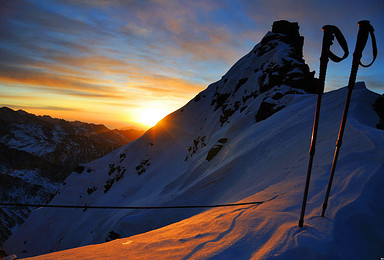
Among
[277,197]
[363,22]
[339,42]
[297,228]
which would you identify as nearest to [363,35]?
[363,22]

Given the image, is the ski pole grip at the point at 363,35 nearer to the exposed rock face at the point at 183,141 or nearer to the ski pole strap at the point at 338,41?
the ski pole strap at the point at 338,41

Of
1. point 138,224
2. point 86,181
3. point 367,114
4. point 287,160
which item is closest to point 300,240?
point 287,160

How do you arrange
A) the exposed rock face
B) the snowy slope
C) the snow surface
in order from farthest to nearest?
the exposed rock face, the snowy slope, the snow surface

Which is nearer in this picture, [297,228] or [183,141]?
[297,228]

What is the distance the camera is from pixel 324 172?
17.6 feet

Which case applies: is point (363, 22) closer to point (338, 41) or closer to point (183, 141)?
point (338, 41)

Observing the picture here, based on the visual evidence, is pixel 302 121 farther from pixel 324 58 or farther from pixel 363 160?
pixel 324 58

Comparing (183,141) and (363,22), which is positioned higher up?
(363,22)

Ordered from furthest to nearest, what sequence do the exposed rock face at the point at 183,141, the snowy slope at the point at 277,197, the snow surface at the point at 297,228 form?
the exposed rock face at the point at 183,141
the snowy slope at the point at 277,197
the snow surface at the point at 297,228

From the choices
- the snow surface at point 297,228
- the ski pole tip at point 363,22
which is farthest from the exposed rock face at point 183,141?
the ski pole tip at point 363,22

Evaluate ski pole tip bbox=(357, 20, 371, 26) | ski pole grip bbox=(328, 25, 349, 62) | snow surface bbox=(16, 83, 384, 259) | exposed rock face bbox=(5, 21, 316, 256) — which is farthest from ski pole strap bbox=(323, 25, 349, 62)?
exposed rock face bbox=(5, 21, 316, 256)

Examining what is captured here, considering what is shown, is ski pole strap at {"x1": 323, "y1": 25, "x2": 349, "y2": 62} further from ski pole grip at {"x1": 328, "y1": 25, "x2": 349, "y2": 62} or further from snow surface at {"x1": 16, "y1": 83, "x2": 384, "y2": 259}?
snow surface at {"x1": 16, "y1": 83, "x2": 384, "y2": 259}

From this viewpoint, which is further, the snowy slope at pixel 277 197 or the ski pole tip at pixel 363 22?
the snowy slope at pixel 277 197

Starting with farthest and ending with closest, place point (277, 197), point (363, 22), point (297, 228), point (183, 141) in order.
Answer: point (183, 141)
point (277, 197)
point (297, 228)
point (363, 22)
